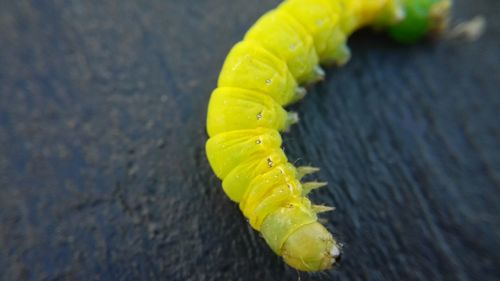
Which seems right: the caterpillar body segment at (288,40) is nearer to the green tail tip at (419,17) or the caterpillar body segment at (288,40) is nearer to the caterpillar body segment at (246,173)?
the caterpillar body segment at (246,173)

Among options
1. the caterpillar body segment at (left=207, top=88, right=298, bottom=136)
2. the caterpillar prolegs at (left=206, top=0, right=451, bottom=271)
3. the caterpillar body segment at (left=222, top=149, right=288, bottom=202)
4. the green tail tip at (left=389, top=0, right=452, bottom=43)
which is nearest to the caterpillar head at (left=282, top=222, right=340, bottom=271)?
the caterpillar prolegs at (left=206, top=0, right=451, bottom=271)

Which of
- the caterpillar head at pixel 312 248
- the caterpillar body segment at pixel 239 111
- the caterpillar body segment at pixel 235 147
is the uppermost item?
the caterpillar body segment at pixel 239 111

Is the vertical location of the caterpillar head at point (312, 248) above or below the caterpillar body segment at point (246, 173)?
below

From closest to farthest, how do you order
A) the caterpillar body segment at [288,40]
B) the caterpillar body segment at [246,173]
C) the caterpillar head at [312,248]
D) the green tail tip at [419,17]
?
the caterpillar head at [312,248] → the caterpillar body segment at [246,173] → the caterpillar body segment at [288,40] → the green tail tip at [419,17]

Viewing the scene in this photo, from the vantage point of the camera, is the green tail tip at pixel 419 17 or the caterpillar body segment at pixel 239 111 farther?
the green tail tip at pixel 419 17

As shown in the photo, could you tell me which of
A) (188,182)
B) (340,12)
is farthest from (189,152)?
(340,12)

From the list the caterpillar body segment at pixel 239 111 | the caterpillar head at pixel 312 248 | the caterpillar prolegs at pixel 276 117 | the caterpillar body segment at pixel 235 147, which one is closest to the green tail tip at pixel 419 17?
the caterpillar prolegs at pixel 276 117
